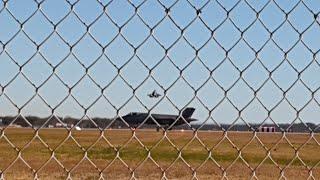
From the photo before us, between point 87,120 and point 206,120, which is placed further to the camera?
point 206,120

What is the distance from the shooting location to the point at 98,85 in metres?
2.91

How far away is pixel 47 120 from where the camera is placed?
2.90 meters

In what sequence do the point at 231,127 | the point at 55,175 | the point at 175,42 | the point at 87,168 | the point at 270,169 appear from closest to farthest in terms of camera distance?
the point at 175,42 < the point at 231,127 < the point at 55,175 < the point at 87,168 < the point at 270,169

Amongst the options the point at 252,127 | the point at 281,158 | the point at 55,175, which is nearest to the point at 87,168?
the point at 55,175

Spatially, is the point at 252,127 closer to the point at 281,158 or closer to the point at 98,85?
the point at 98,85

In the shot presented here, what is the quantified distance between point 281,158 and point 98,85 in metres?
27.3

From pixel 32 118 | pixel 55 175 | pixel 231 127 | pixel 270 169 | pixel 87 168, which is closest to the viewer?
pixel 32 118

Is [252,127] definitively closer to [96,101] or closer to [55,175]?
[96,101]

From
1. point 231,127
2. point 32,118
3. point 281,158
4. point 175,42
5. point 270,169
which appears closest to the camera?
point 32,118

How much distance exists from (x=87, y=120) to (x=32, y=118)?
0.87ft

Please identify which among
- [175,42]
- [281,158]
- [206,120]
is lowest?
[281,158]

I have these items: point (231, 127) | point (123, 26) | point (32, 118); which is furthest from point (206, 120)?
point (32, 118)

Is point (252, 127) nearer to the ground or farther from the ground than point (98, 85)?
nearer to the ground

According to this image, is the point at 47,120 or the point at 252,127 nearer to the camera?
the point at 47,120
